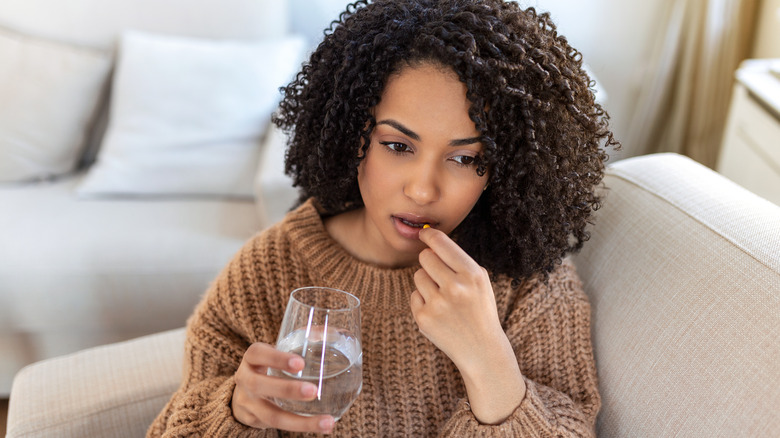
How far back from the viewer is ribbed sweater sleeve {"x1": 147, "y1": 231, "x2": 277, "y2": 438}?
0.95 m

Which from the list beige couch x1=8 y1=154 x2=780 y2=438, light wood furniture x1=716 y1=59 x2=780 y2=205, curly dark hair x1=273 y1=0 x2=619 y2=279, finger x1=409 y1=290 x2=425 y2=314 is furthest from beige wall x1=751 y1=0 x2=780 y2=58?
finger x1=409 y1=290 x2=425 y2=314

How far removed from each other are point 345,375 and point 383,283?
346mm

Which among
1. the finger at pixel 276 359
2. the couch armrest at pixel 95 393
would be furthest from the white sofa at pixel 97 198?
the finger at pixel 276 359

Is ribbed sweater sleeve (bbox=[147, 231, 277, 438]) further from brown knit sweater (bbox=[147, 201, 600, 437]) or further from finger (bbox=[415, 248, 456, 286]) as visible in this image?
finger (bbox=[415, 248, 456, 286])

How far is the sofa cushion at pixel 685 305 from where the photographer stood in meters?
0.79

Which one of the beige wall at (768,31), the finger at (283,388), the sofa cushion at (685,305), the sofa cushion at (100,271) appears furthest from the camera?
the beige wall at (768,31)

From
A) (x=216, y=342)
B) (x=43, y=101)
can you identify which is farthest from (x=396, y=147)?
(x=43, y=101)

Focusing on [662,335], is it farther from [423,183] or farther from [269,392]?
[269,392]

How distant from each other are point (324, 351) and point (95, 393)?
64 cm

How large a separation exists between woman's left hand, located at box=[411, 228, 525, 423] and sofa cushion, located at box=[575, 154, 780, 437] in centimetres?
17

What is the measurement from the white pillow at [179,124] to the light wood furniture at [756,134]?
134 cm

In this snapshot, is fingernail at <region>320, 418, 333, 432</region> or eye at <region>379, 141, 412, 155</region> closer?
fingernail at <region>320, 418, 333, 432</region>

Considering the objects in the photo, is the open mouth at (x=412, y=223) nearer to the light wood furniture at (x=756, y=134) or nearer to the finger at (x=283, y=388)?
the finger at (x=283, y=388)

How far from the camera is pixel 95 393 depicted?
114 cm
